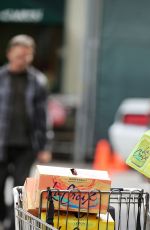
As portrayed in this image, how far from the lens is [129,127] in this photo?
1071cm

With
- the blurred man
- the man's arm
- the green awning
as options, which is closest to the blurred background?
the green awning

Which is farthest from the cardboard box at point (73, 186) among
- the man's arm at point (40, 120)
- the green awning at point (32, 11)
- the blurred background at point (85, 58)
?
the green awning at point (32, 11)

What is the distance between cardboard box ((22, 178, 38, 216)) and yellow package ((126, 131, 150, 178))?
1.61 feet

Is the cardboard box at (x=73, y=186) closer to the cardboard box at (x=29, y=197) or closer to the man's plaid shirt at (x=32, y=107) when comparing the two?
the cardboard box at (x=29, y=197)

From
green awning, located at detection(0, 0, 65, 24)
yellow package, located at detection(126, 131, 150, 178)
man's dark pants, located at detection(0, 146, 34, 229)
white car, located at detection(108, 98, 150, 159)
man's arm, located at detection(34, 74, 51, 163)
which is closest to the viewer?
yellow package, located at detection(126, 131, 150, 178)

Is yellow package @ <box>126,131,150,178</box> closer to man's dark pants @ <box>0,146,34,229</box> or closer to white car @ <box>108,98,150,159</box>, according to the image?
man's dark pants @ <box>0,146,34,229</box>

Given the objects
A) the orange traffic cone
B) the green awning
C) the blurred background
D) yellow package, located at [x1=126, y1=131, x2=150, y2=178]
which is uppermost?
the green awning

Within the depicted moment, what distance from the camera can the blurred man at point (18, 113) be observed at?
6.79 m

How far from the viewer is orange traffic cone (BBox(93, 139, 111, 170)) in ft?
37.9

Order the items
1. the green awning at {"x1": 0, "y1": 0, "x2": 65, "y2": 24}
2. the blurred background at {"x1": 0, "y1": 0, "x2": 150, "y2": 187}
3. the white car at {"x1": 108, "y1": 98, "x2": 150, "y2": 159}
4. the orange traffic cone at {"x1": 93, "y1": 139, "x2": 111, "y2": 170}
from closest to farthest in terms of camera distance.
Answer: the white car at {"x1": 108, "y1": 98, "x2": 150, "y2": 159}, the orange traffic cone at {"x1": 93, "y1": 139, "x2": 111, "y2": 170}, the blurred background at {"x1": 0, "y1": 0, "x2": 150, "y2": 187}, the green awning at {"x1": 0, "y1": 0, "x2": 65, "y2": 24}

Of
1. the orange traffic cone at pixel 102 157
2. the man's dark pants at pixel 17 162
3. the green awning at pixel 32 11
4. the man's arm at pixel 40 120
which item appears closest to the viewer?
the man's dark pants at pixel 17 162

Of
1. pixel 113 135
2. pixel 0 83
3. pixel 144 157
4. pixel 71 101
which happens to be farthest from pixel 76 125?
pixel 144 157

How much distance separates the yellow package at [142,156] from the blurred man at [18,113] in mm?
3223

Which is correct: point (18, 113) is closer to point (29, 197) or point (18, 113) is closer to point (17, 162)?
point (17, 162)
